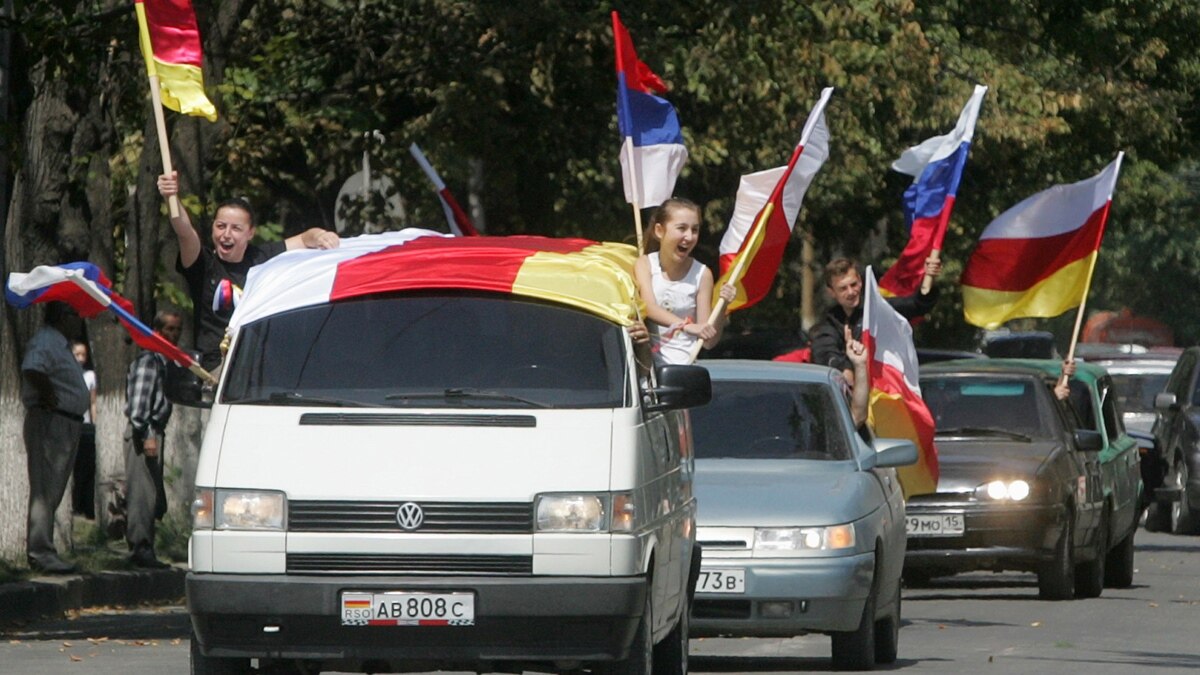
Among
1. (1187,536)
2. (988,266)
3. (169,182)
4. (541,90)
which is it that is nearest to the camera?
(169,182)

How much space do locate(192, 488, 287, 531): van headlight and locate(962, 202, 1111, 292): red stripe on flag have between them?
1004cm

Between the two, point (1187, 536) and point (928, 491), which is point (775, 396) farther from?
point (1187, 536)

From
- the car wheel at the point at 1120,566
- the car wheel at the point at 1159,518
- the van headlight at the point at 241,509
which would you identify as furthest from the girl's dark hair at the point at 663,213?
the car wheel at the point at 1159,518

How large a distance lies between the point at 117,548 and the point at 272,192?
10641mm

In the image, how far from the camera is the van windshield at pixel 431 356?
29.6 feet

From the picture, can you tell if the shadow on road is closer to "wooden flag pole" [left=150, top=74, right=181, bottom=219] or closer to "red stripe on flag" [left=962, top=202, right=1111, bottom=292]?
"wooden flag pole" [left=150, top=74, right=181, bottom=219]

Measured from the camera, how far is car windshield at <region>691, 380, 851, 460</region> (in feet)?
41.2

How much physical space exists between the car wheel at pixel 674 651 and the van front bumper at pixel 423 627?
4.75 ft

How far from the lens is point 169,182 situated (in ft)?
38.5

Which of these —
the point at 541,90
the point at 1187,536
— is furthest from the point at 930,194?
the point at 1187,536

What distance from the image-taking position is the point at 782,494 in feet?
38.2

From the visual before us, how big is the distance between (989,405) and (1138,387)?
53.3ft

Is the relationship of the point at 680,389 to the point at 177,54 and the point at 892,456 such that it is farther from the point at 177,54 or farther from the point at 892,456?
the point at 177,54

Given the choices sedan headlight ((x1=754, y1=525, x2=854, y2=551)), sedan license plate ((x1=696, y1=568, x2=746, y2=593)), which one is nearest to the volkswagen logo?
sedan license plate ((x1=696, y1=568, x2=746, y2=593))
